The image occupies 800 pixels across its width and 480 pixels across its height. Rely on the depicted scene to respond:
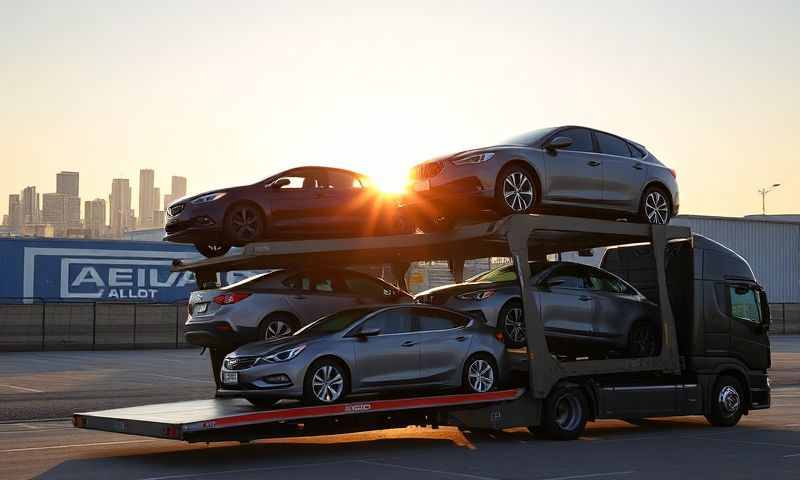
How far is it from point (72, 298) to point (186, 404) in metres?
36.4

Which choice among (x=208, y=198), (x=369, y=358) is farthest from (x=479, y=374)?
(x=208, y=198)

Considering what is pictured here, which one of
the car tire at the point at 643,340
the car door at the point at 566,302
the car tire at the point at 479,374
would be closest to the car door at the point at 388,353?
the car tire at the point at 479,374

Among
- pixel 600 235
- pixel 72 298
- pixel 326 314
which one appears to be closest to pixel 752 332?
pixel 600 235

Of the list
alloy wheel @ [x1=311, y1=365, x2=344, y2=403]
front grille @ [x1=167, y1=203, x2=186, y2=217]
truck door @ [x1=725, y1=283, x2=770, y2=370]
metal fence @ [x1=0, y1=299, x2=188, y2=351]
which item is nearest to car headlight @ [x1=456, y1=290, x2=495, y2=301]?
alloy wheel @ [x1=311, y1=365, x2=344, y2=403]

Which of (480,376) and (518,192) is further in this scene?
(518,192)

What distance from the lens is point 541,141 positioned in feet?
50.4

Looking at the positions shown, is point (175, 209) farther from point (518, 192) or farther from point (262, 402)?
point (518, 192)

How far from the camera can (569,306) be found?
51.4ft

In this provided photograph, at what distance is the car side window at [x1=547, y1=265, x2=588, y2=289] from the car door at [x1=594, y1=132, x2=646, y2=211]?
102cm

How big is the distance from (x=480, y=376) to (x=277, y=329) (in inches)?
106

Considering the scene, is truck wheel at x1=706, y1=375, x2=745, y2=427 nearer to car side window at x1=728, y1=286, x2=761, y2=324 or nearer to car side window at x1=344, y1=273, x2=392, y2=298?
car side window at x1=728, y1=286, x2=761, y2=324

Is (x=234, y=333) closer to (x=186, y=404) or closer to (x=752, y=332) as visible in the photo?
(x=186, y=404)

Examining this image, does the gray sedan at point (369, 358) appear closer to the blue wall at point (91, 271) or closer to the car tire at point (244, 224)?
the car tire at point (244, 224)

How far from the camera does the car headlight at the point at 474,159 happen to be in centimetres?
1479
